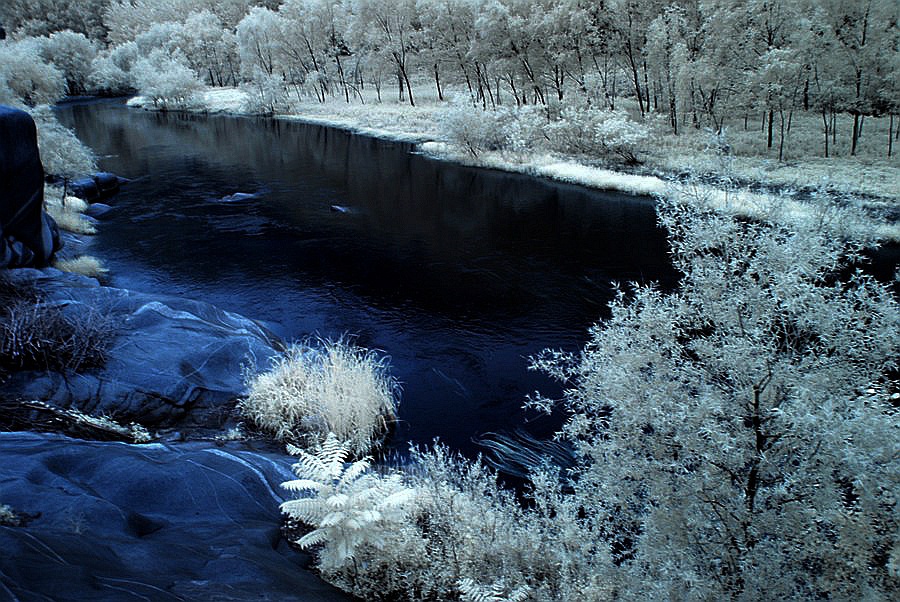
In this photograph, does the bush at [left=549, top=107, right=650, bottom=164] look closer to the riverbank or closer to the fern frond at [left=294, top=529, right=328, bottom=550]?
the riverbank

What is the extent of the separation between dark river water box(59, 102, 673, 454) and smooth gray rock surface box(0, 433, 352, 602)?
11.5 feet

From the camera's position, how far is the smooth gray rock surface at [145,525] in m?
4.41

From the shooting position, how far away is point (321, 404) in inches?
401

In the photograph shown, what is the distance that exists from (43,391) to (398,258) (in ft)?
40.8

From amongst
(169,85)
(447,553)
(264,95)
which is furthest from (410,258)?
(169,85)

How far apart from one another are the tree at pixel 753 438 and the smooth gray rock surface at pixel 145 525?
10.1 ft

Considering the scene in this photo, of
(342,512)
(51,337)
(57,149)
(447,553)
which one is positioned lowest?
(447,553)

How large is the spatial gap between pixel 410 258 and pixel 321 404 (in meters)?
10.9

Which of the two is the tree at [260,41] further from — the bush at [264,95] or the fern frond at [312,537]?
the fern frond at [312,537]

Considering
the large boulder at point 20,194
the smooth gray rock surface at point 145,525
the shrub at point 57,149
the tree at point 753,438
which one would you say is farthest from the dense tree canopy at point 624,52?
the smooth gray rock surface at point 145,525

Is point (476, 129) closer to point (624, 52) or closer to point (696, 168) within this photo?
point (624, 52)

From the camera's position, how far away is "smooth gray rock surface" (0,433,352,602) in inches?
174

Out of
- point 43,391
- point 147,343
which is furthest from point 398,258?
point 43,391

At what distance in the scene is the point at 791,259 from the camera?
6285 mm
